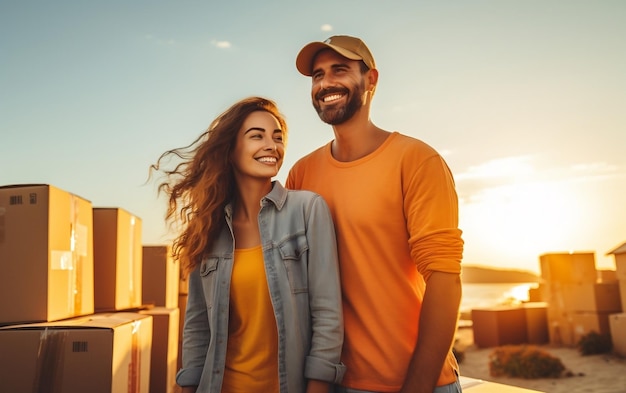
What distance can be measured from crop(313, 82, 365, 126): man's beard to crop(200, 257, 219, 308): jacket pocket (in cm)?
68

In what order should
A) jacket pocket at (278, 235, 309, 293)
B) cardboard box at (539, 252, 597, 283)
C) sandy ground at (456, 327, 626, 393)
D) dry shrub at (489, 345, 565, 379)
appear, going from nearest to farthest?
jacket pocket at (278, 235, 309, 293), sandy ground at (456, 327, 626, 393), dry shrub at (489, 345, 565, 379), cardboard box at (539, 252, 597, 283)

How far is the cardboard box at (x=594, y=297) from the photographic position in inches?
351

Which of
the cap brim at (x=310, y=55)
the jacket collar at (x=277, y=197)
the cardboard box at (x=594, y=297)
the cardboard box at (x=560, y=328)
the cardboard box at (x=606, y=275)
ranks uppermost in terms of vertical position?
the cap brim at (x=310, y=55)

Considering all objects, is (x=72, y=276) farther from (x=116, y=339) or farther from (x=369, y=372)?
(x=369, y=372)

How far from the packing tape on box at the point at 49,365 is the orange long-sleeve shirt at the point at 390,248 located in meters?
1.33

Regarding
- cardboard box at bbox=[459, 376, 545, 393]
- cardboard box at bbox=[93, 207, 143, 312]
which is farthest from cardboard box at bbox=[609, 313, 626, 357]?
cardboard box at bbox=[93, 207, 143, 312]

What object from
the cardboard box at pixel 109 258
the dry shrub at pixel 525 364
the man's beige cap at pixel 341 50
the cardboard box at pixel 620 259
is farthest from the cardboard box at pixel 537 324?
the man's beige cap at pixel 341 50

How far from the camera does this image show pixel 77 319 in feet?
8.01

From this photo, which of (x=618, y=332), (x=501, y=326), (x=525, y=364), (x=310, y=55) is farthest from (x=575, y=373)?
(x=310, y=55)

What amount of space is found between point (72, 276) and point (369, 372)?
173 cm

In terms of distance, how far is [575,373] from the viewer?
7852 mm

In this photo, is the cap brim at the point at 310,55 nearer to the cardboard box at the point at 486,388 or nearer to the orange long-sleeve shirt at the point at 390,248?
the orange long-sleeve shirt at the point at 390,248

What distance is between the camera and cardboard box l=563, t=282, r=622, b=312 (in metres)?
8.91

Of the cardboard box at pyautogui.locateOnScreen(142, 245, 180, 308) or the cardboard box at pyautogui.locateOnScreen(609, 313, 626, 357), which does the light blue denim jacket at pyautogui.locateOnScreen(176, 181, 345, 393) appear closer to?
the cardboard box at pyautogui.locateOnScreen(142, 245, 180, 308)
